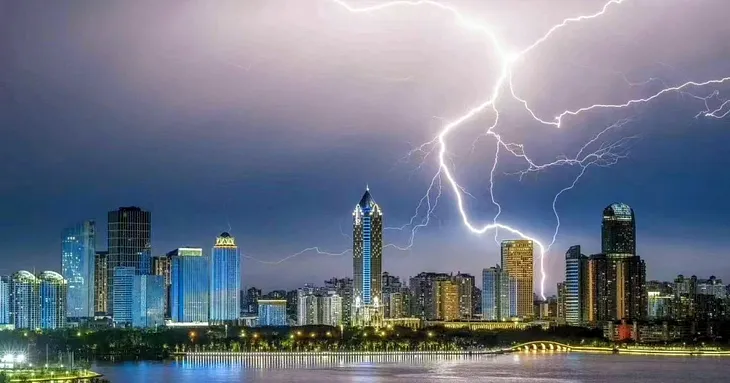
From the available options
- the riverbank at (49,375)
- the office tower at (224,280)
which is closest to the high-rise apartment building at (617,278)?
the office tower at (224,280)

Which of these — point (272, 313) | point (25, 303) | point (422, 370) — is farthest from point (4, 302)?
point (422, 370)

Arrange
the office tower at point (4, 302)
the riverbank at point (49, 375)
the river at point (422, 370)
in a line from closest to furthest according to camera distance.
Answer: the riverbank at point (49, 375), the river at point (422, 370), the office tower at point (4, 302)

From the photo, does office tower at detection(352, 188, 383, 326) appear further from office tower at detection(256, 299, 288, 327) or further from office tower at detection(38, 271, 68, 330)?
office tower at detection(38, 271, 68, 330)

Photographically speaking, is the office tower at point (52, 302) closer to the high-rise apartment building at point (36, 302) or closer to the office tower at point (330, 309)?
the high-rise apartment building at point (36, 302)

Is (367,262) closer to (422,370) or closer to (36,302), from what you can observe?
(36,302)

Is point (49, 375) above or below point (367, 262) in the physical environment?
below

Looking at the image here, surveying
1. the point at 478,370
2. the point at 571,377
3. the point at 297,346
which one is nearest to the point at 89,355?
the point at 297,346
